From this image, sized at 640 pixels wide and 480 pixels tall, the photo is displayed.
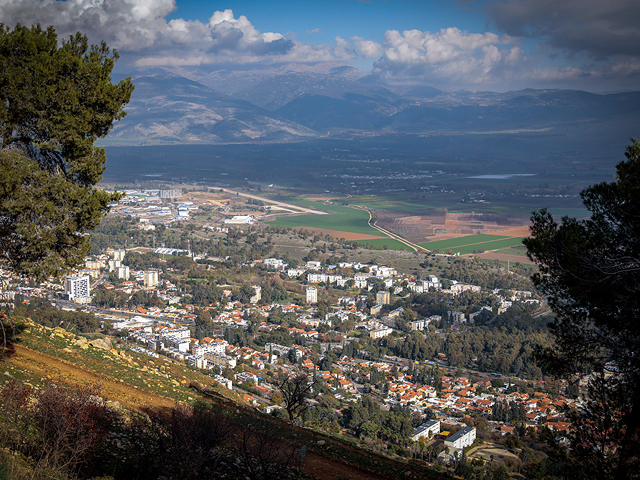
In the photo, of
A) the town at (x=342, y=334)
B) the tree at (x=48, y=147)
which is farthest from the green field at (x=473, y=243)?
the tree at (x=48, y=147)

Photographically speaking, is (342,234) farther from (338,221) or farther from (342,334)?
(342,334)

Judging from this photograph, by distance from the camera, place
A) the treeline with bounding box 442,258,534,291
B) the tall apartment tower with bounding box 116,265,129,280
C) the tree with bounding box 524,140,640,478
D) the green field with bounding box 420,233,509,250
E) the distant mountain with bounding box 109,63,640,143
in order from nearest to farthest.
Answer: the tree with bounding box 524,140,640,478 → the tall apartment tower with bounding box 116,265,129,280 → the treeline with bounding box 442,258,534,291 → the green field with bounding box 420,233,509,250 → the distant mountain with bounding box 109,63,640,143

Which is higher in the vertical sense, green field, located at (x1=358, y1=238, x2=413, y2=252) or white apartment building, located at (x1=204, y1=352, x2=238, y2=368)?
green field, located at (x1=358, y1=238, x2=413, y2=252)

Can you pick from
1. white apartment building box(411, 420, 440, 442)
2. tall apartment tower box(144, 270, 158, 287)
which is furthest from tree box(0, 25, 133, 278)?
tall apartment tower box(144, 270, 158, 287)

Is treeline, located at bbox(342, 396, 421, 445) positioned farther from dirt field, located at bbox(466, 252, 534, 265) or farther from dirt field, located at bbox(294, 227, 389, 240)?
dirt field, located at bbox(294, 227, 389, 240)

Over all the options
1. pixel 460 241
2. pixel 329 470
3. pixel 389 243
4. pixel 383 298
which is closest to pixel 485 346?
pixel 383 298

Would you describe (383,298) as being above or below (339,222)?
below

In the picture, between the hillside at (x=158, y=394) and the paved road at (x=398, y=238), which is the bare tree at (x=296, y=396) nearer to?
the hillside at (x=158, y=394)
